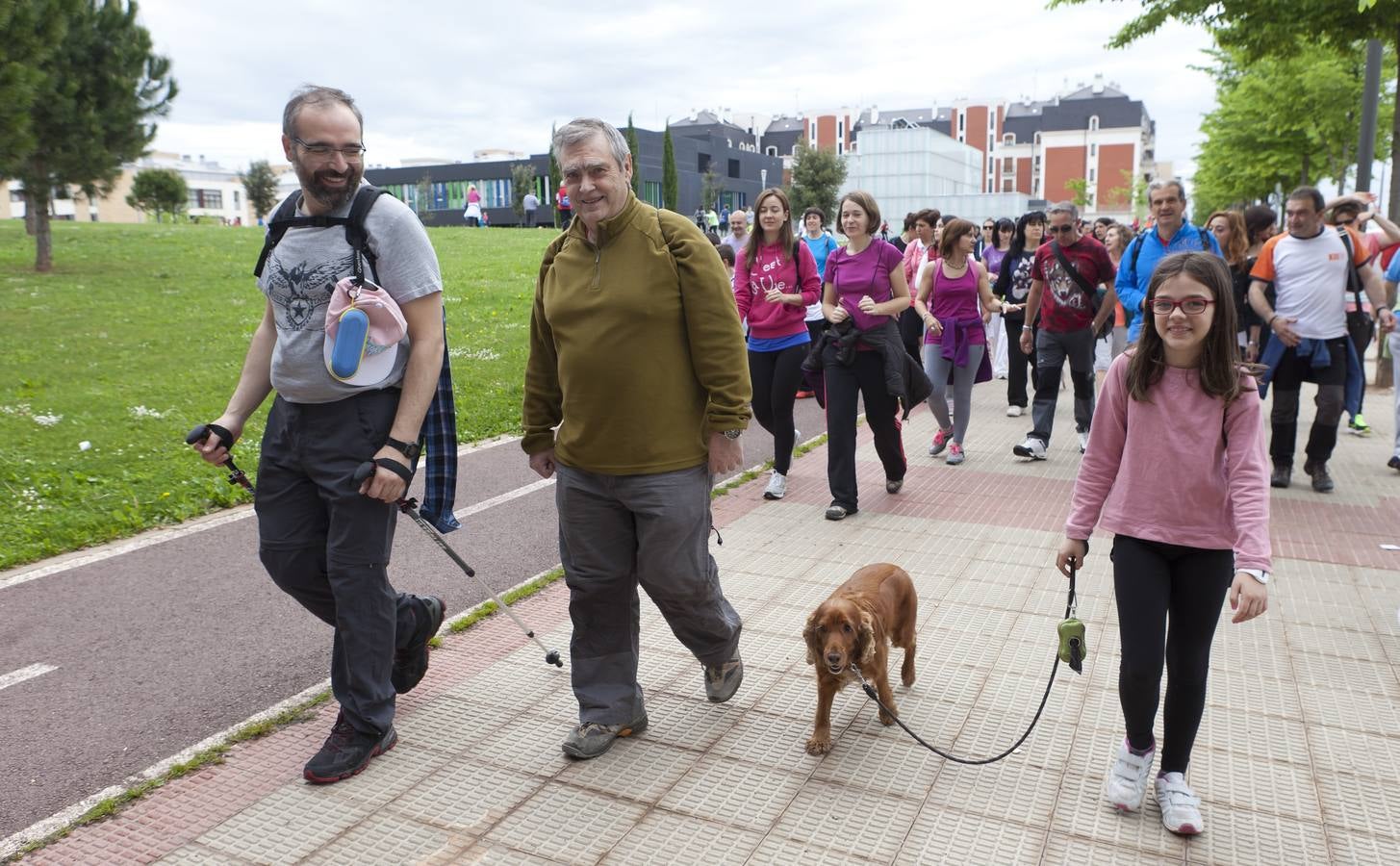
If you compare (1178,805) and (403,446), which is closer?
(1178,805)

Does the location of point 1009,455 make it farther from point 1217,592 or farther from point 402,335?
point 402,335

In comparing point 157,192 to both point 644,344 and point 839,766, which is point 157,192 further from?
point 839,766

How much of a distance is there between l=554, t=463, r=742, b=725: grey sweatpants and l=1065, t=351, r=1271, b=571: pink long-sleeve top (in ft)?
4.21

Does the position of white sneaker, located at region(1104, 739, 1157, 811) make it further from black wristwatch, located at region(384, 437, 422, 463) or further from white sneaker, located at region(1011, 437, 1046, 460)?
white sneaker, located at region(1011, 437, 1046, 460)

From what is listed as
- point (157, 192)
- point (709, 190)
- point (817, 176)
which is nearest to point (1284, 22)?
point (157, 192)

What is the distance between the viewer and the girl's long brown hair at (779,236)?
6.94m

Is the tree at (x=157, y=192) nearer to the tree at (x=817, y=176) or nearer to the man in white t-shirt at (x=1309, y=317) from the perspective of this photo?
the tree at (x=817, y=176)

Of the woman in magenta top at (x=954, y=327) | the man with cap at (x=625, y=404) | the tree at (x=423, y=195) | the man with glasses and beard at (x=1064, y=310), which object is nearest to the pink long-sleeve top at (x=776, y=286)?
the woman in magenta top at (x=954, y=327)

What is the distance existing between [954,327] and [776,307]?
238cm

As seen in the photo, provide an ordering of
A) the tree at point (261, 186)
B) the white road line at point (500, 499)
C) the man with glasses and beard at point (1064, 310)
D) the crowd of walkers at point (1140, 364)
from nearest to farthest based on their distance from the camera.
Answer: the crowd of walkers at point (1140, 364) < the white road line at point (500, 499) < the man with glasses and beard at point (1064, 310) < the tree at point (261, 186)

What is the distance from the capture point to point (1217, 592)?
3016 mm

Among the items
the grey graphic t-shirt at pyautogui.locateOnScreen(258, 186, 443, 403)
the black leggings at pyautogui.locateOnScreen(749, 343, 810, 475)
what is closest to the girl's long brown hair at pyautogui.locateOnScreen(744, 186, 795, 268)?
the black leggings at pyautogui.locateOnScreen(749, 343, 810, 475)

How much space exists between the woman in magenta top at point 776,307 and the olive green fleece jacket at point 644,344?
134 inches

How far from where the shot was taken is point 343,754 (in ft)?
11.4
